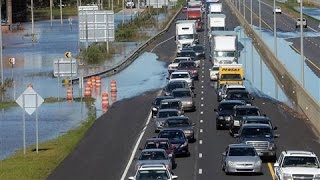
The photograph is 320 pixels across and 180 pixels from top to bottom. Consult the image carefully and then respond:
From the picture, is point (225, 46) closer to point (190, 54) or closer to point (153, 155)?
point (190, 54)

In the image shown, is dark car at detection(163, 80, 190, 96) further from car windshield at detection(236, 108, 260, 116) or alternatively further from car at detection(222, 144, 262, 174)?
car at detection(222, 144, 262, 174)

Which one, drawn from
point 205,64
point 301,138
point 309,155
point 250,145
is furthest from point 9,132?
point 205,64

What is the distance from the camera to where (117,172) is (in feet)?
128

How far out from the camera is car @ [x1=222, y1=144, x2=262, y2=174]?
122 ft

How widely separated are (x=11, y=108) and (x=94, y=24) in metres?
32.8

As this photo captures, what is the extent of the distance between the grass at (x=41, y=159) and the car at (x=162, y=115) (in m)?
3.71

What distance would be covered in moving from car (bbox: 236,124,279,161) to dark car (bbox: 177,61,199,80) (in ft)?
116

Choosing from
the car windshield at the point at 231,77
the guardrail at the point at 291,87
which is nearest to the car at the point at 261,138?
the guardrail at the point at 291,87

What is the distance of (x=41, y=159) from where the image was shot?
4250cm

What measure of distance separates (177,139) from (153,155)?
17.6 ft

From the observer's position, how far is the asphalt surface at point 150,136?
3903 cm

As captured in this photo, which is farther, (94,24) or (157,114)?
(94,24)

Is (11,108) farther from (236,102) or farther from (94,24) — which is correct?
(94,24)

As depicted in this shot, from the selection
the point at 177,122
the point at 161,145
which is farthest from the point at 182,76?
the point at 161,145
